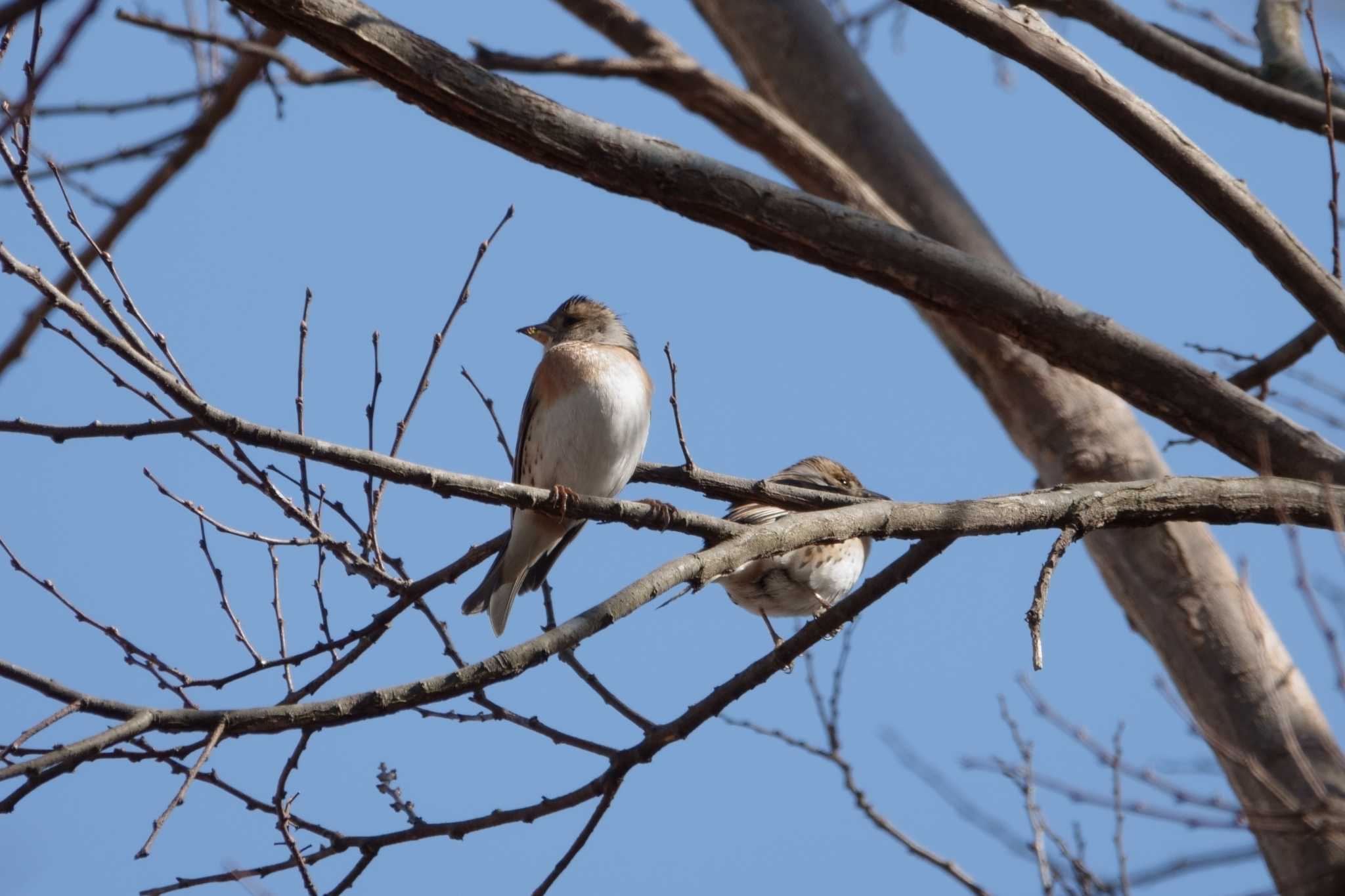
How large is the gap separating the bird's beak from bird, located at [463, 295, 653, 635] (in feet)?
1.31

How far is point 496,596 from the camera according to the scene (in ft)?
16.1

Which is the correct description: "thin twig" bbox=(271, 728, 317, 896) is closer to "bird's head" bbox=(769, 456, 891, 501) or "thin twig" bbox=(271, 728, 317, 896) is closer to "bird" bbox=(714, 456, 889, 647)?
"bird" bbox=(714, 456, 889, 647)

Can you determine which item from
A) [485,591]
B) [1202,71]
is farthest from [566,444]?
[1202,71]

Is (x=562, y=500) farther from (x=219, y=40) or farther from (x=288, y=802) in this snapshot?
(x=219, y=40)

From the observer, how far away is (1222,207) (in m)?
3.90

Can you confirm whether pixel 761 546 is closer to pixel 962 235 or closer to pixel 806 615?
pixel 806 615

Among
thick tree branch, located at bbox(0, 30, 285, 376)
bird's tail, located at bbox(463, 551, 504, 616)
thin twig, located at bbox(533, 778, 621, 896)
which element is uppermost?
thick tree branch, located at bbox(0, 30, 285, 376)

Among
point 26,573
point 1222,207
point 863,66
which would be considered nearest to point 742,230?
point 1222,207

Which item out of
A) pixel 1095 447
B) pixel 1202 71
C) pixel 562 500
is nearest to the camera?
pixel 562 500

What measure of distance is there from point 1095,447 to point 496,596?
2.88 m

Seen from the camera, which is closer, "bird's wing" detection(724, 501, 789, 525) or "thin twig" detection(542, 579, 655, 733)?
"thin twig" detection(542, 579, 655, 733)

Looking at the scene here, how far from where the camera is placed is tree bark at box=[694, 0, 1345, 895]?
4.68 meters

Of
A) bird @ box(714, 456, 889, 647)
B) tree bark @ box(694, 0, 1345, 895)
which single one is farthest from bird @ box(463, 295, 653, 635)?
tree bark @ box(694, 0, 1345, 895)

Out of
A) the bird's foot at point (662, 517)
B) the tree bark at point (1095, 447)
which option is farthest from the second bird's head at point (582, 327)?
the bird's foot at point (662, 517)
